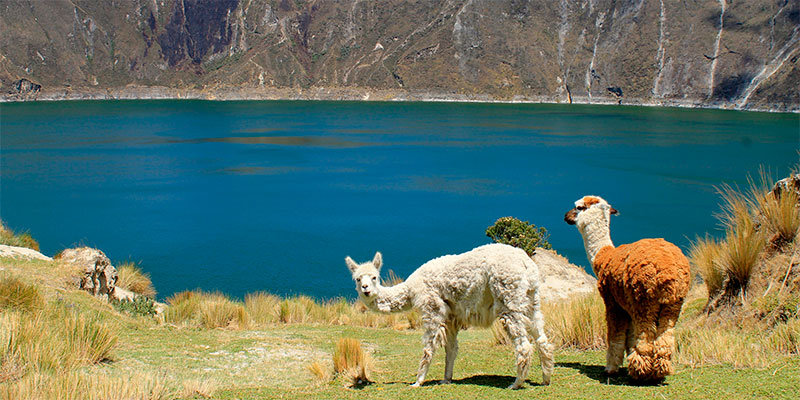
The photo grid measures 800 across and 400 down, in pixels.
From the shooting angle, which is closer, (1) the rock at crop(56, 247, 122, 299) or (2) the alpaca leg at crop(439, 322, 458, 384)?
(2) the alpaca leg at crop(439, 322, 458, 384)

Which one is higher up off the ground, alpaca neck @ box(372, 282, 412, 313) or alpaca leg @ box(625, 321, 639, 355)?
alpaca neck @ box(372, 282, 412, 313)

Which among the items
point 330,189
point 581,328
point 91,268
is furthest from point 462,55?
point 581,328

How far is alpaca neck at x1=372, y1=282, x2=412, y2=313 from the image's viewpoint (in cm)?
575

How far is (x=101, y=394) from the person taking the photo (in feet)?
13.8

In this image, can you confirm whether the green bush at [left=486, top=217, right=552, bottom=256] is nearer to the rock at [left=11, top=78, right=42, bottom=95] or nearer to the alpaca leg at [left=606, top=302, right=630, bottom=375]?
the alpaca leg at [left=606, top=302, right=630, bottom=375]

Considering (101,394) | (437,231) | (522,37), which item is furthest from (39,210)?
(522,37)

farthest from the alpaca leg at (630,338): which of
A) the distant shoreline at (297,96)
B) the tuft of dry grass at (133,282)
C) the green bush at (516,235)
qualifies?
the distant shoreline at (297,96)

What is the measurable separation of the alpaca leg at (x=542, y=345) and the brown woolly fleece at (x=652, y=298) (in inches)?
25.2

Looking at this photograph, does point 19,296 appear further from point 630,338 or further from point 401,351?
point 630,338

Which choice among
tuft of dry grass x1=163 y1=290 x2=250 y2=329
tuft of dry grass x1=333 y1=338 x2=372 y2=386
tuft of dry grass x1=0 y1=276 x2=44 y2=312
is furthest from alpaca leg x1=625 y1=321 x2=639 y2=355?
tuft of dry grass x1=0 y1=276 x2=44 y2=312

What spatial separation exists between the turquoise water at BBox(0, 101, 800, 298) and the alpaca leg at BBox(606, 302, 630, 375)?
14.2 meters

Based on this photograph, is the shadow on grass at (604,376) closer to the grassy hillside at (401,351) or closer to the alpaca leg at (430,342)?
the grassy hillside at (401,351)

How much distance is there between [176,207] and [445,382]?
3036cm

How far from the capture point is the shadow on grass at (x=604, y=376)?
4.88 metres
